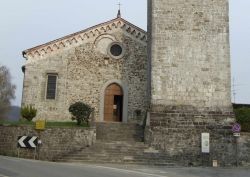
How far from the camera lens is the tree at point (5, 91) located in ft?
152

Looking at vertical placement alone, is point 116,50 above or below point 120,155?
above

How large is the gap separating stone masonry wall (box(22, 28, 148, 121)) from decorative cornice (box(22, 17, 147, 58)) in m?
0.30

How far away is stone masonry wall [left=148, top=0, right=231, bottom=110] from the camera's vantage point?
21.7 metres

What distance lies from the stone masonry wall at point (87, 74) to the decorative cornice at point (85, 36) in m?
0.30

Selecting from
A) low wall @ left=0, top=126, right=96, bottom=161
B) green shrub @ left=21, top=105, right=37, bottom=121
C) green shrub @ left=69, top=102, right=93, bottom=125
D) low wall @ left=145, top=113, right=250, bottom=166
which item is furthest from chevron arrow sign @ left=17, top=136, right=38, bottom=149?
low wall @ left=145, top=113, right=250, bottom=166

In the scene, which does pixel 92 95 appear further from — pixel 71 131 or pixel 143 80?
pixel 71 131

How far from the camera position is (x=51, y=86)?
2712cm

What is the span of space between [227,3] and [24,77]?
14105 mm

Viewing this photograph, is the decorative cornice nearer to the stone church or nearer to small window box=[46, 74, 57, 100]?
the stone church

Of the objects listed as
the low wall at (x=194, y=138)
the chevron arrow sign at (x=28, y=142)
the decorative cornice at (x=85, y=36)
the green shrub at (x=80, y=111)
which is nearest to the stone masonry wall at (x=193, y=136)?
the low wall at (x=194, y=138)

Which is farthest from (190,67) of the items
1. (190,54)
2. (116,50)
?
(116,50)

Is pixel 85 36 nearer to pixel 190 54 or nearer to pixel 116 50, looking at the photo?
pixel 116 50

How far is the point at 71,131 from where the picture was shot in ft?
66.2

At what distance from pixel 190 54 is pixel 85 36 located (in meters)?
8.95
